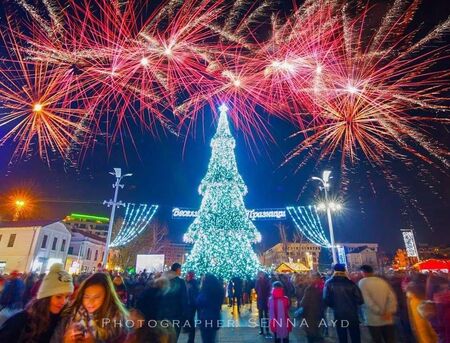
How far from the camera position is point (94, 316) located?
237 cm

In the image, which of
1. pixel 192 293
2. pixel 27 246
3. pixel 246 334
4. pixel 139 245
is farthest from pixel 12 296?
pixel 139 245

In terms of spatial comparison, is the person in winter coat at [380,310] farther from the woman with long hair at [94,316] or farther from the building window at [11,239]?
the building window at [11,239]

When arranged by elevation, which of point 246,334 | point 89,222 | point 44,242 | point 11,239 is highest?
point 89,222

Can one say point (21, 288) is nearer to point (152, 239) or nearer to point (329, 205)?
point (329, 205)

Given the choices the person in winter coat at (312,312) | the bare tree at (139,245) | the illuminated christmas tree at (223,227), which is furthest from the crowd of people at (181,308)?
the bare tree at (139,245)

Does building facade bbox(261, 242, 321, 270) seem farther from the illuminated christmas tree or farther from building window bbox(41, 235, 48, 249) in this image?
building window bbox(41, 235, 48, 249)

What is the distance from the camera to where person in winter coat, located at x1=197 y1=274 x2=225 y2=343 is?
602 centimetres

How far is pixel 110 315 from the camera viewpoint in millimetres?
2432

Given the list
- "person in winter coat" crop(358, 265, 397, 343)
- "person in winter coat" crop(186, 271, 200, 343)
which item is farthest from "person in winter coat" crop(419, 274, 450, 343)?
"person in winter coat" crop(186, 271, 200, 343)

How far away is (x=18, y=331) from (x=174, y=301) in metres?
3.68

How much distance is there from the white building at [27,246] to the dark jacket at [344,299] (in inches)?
1387

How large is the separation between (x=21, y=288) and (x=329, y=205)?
16.8 metres

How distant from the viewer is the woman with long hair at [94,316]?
222 cm

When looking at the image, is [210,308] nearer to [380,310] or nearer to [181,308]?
[181,308]
